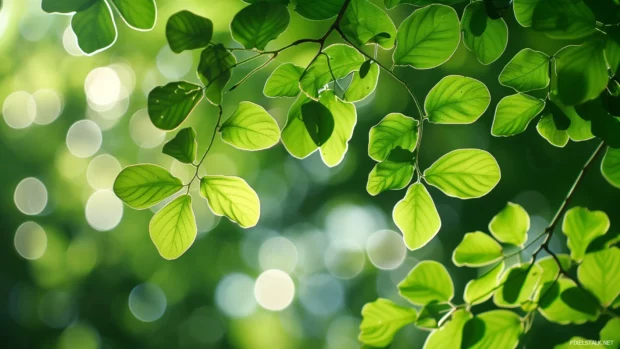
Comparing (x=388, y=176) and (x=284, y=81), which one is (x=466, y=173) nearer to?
(x=388, y=176)

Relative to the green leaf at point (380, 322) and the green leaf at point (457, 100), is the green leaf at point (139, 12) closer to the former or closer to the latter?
the green leaf at point (457, 100)

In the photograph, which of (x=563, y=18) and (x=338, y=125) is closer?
(x=563, y=18)

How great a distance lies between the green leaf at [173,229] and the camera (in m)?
0.62

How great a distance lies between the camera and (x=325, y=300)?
5273 millimetres

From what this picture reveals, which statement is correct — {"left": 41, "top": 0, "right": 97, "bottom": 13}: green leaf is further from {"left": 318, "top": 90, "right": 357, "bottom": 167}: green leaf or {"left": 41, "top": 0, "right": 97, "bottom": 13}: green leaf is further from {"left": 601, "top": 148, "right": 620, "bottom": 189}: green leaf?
{"left": 601, "top": 148, "right": 620, "bottom": 189}: green leaf

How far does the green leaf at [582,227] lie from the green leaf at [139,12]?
672 millimetres

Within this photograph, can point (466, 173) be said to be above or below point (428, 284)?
above

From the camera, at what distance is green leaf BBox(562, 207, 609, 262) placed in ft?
2.52

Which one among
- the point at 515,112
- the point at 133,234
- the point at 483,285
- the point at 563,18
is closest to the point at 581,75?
the point at 563,18

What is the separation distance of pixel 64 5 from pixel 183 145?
0.68 ft

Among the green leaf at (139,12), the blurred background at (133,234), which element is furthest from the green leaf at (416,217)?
the blurred background at (133,234)

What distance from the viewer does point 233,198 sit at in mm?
617

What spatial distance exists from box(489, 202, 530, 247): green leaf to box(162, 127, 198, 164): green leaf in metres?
0.50

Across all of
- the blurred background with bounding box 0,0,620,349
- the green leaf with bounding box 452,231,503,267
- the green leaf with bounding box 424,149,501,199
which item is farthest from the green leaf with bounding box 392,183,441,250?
the blurred background with bounding box 0,0,620,349
